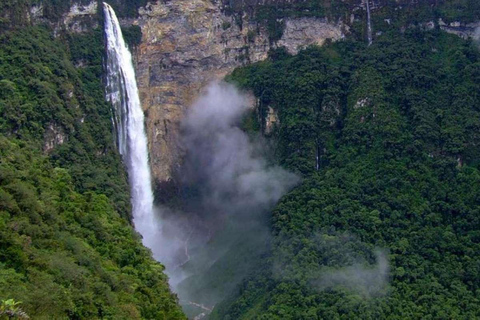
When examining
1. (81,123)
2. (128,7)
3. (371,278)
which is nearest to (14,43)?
(81,123)

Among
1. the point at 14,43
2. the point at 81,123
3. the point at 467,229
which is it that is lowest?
the point at 467,229

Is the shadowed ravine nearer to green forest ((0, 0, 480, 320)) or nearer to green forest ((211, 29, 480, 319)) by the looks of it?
green forest ((0, 0, 480, 320))

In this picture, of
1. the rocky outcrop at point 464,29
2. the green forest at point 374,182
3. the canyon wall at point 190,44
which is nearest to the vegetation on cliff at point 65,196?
the canyon wall at point 190,44

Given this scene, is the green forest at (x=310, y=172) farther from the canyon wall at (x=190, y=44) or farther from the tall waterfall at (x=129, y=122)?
the tall waterfall at (x=129, y=122)

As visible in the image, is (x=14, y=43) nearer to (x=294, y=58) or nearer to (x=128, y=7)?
(x=128, y=7)

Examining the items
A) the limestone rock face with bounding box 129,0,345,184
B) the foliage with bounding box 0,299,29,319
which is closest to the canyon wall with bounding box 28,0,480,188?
the limestone rock face with bounding box 129,0,345,184

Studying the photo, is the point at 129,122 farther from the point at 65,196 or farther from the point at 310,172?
the point at 65,196
